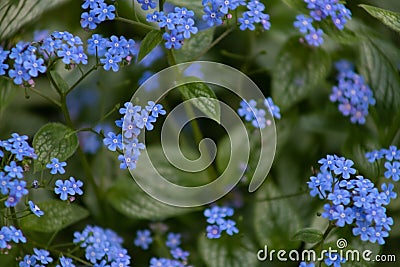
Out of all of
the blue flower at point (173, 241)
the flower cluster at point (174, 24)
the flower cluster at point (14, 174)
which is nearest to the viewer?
the flower cluster at point (14, 174)

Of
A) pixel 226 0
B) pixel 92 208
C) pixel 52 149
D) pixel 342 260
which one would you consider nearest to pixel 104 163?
pixel 92 208

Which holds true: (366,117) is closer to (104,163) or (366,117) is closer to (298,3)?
(298,3)

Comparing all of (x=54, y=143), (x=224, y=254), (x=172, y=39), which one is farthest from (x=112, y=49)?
(x=224, y=254)

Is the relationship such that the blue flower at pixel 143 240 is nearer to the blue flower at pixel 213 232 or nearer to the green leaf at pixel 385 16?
the blue flower at pixel 213 232

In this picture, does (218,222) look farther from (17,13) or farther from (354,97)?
(17,13)

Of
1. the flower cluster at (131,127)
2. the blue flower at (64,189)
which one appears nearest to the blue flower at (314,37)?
the flower cluster at (131,127)

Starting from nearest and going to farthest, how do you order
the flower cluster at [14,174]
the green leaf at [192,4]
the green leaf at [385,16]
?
the flower cluster at [14,174]
the green leaf at [385,16]
the green leaf at [192,4]

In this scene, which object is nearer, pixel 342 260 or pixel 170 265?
pixel 342 260
